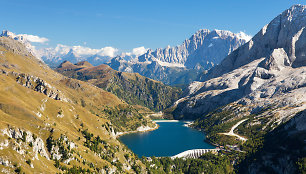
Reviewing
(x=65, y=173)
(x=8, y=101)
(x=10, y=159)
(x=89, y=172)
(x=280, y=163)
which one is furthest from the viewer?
(x=280, y=163)

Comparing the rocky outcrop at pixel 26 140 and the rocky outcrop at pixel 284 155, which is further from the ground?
the rocky outcrop at pixel 26 140

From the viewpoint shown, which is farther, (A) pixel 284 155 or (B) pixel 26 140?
(A) pixel 284 155

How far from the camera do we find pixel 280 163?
559 feet

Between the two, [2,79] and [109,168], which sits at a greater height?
[2,79]

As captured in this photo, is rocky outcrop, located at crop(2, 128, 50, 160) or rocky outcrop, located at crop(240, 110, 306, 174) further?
rocky outcrop, located at crop(240, 110, 306, 174)

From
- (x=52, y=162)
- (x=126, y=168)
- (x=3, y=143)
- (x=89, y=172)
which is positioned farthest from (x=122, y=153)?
(x=3, y=143)

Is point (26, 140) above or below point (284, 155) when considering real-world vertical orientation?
above

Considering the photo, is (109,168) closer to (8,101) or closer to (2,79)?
(8,101)

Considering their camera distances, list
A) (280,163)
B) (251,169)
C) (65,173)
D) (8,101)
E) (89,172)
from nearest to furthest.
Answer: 1. (65,173)
2. (89,172)
3. (8,101)
4. (280,163)
5. (251,169)

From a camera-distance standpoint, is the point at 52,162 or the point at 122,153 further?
the point at 122,153

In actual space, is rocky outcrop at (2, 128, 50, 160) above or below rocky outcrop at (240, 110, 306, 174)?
above

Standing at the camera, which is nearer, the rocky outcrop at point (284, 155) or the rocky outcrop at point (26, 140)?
the rocky outcrop at point (26, 140)

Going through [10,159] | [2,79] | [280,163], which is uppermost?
[2,79]

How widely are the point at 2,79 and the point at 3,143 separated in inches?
4417
